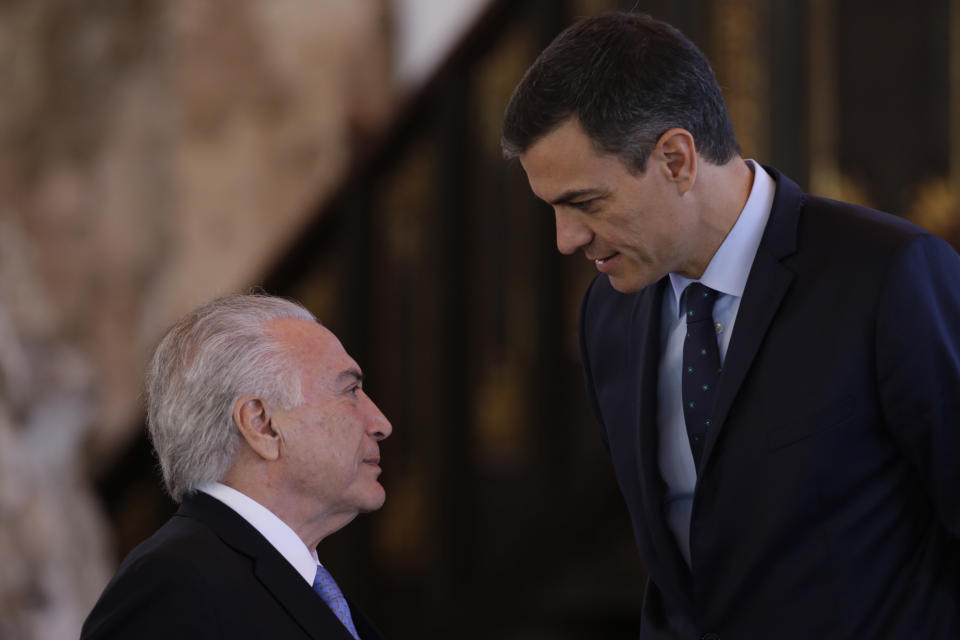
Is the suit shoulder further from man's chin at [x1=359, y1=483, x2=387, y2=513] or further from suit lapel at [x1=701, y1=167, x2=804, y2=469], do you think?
suit lapel at [x1=701, y1=167, x2=804, y2=469]

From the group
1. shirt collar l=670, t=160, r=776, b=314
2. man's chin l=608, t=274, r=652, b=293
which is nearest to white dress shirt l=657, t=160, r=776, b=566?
shirt collar l=670, t=160, r=776, b=314

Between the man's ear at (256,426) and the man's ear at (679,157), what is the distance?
75cm

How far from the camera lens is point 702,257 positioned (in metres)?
2.07

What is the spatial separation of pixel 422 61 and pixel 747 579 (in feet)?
16.5

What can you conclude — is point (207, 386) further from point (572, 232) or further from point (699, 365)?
point (699, 365)

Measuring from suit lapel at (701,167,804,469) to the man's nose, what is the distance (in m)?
0.26

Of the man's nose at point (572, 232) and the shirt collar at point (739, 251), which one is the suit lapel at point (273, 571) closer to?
the man's nose at point (572, 232)

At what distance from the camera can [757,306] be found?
1.98 meters

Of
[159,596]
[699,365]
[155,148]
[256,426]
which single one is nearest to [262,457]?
[256,426]

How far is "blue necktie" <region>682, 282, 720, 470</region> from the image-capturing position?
2041mm

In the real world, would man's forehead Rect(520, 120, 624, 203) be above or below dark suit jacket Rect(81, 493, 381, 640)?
above

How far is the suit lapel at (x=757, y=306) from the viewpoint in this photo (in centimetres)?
196

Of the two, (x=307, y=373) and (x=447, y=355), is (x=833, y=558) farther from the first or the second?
(x=447, y=355)

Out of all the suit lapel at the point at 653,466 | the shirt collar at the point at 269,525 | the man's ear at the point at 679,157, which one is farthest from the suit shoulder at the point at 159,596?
the man's ear at the point at 679,157
